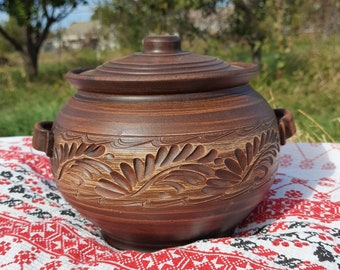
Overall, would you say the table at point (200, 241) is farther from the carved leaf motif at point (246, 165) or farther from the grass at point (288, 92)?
the grass at point (288, 92)

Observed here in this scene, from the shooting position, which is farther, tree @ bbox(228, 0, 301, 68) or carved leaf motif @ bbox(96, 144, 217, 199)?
tree @ bbox(228, 0, 301, 68)

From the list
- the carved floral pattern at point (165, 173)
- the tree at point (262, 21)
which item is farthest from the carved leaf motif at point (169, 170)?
the tree at point (262, 21)

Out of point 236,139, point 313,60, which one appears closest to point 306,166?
point 236,139

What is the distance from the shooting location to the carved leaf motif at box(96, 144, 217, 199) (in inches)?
50.1

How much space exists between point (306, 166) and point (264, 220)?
27.9 inches

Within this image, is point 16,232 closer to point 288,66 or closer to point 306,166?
point 306,166

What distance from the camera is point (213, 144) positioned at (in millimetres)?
1294

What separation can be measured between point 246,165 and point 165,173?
248 millimetres

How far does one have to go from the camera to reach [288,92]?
4.75 m

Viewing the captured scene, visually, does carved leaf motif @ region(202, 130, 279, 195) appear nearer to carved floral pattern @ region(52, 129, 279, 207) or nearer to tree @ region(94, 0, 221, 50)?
carved floral pattern @ region(52, 129, 279, 207)

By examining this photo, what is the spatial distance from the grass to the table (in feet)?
3.03

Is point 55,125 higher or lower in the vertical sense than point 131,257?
higher

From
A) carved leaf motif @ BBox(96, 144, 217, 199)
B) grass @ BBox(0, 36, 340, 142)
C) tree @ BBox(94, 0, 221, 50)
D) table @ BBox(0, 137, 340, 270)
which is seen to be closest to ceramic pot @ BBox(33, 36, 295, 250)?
carved leaf motif @ BBox(96, 144, 217, 199)

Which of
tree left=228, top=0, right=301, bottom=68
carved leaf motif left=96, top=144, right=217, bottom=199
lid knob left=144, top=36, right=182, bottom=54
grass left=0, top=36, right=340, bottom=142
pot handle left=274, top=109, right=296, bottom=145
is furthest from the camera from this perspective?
tree left=228, top=0, right=301, bottom=68
